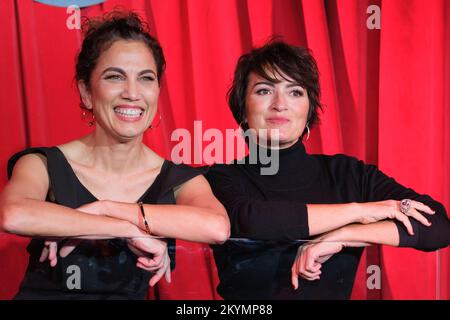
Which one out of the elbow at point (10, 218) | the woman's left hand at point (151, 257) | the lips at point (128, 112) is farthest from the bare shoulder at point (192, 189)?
the woman's left hand at point (151, 257)

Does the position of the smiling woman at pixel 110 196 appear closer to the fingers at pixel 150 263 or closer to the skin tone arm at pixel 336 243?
the fingers at pixel 150 263

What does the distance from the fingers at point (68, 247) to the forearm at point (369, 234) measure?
58 centimetres

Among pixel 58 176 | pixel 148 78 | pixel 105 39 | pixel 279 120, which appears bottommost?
pixel 58 176

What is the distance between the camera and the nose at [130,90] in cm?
177

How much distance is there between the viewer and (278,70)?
1.90 m

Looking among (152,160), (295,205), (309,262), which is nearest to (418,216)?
(295,205)

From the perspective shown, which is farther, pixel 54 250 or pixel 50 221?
pixel 50 221

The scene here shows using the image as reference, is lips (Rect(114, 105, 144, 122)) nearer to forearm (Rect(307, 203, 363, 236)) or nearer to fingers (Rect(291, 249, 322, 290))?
forearm (Rect(307, 203, 363, 236))

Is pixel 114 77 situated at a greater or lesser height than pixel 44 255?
greater

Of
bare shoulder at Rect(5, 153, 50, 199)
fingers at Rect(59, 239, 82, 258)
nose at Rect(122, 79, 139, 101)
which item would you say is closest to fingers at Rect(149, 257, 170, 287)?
fingers at Rect(59, 239, 82, 258)

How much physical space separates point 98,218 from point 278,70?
2.43ft

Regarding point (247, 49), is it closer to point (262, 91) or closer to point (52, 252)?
point (262, 91)

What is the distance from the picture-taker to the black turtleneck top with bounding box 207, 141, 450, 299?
45.4 inches
